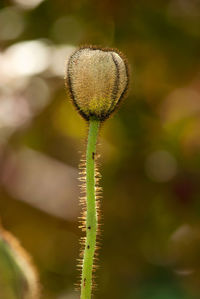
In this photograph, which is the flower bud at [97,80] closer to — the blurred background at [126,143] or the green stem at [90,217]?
the green stem at [90,217]

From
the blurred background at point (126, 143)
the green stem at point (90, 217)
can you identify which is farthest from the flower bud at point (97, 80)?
the blurred background at point (126, 143)

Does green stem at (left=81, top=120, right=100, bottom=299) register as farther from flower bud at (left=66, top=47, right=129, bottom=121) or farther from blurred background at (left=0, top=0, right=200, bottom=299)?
blurred background at (left=0, top=0, right=200, bottom=299)

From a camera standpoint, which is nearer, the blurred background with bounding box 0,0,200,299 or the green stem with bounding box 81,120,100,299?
the green stem with bounding box 81,120,100,299

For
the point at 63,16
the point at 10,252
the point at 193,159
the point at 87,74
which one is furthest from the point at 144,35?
the point at 87,74

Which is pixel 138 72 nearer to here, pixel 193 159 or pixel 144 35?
pixel 144 35

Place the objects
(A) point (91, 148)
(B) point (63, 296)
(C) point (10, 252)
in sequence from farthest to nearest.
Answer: (B) point (63, 296) < (C) point (10, 252) < (A) point (91, 148)

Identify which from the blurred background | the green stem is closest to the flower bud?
the green stem

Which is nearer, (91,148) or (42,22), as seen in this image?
(91,148)
